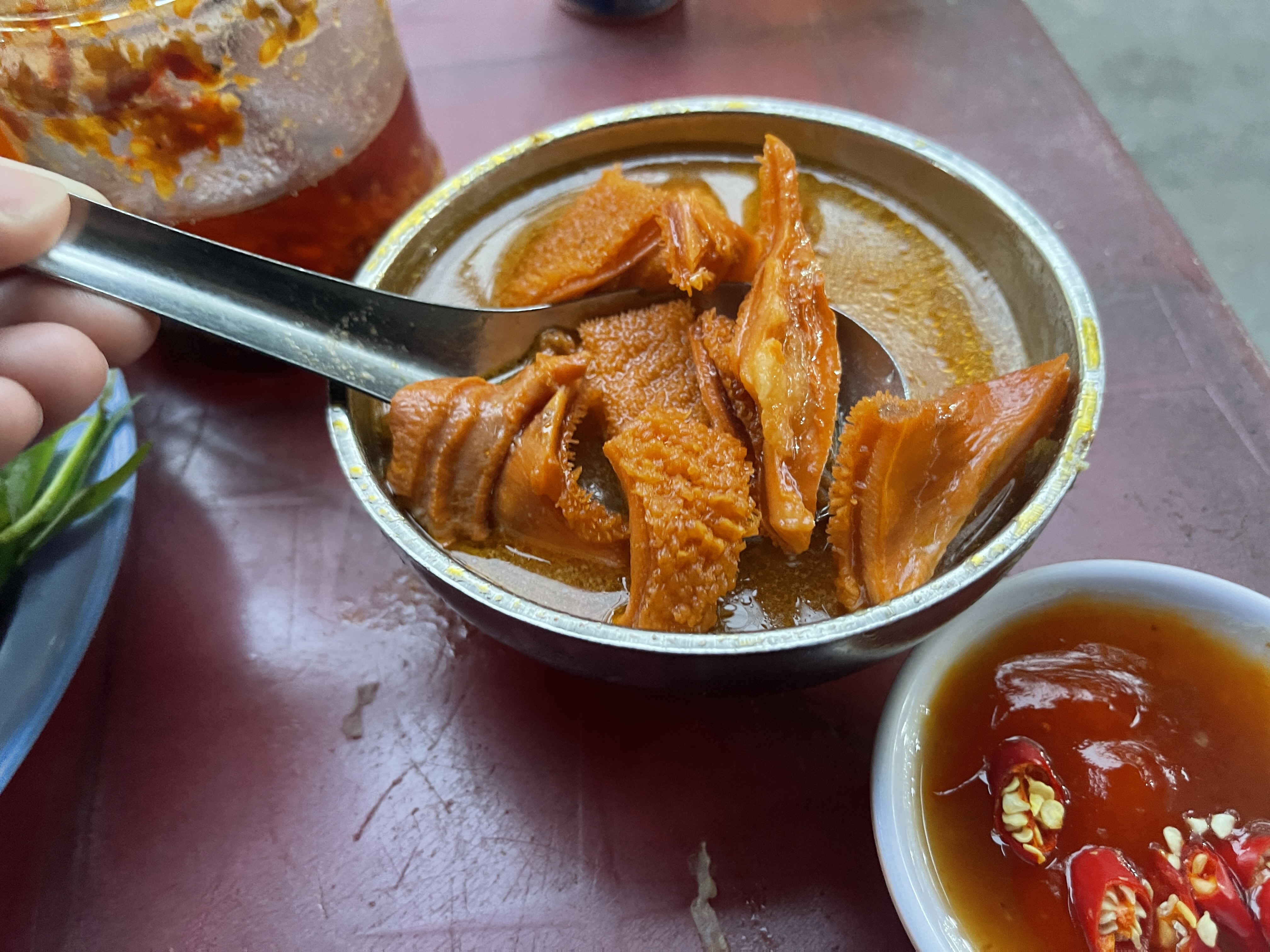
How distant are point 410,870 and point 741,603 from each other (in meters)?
0.43

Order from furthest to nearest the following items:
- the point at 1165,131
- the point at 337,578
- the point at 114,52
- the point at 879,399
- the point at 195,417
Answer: the point at 1165,131 → the point at 195,417 → the point at 337,578 → the point at 114,52 → the point at 879,399

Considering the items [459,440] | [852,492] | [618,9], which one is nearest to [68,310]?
[459,440]

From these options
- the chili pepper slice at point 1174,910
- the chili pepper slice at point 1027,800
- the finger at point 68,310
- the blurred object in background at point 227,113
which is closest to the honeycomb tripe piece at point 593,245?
the blurred object in background at point 227,113

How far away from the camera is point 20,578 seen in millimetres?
926

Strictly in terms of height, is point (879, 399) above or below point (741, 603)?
above

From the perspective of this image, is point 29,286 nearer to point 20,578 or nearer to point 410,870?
point 20,578

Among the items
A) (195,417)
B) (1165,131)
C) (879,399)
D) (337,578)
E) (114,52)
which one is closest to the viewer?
(879,399)

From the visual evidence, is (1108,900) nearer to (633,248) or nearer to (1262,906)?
(1262,906)

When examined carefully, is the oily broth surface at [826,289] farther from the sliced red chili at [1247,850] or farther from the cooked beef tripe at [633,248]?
the sliced red chili at [1247,850]

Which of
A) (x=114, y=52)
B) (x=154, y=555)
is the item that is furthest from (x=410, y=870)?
(x=114, y=52)

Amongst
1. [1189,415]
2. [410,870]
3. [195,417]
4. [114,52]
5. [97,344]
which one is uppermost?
[114,52]

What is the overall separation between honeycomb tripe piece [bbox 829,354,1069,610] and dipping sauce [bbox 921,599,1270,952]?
132 mm

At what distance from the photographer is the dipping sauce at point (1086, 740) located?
2.26 feet

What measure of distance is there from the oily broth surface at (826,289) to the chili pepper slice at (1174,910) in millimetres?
325
